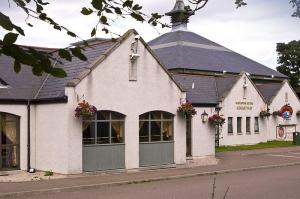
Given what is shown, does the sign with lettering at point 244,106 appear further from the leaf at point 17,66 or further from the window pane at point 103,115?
the leaf at point 17,66

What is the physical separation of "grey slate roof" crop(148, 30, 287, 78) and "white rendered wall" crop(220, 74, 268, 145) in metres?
9.30

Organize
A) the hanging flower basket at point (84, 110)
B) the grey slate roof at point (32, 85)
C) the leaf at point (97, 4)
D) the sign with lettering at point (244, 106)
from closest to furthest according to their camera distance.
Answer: the leaf at point (97, 4), the hanging flower basket at point (84, 110), the grey slate roof at point (32, 85), the sign with lettering at point (244, 106)

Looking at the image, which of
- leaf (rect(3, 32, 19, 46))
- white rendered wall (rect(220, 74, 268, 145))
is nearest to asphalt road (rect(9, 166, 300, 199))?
leaf (rect(3, 32, 19, 46))

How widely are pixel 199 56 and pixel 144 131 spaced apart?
30.2 m

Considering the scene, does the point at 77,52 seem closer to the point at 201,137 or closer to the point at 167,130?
the point at 167,130

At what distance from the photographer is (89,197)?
14.3m

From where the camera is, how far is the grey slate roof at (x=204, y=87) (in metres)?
28.2

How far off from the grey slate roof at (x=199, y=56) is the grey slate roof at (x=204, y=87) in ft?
32.3

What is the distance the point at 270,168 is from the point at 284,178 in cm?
411

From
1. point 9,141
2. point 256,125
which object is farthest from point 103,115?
point 256,125

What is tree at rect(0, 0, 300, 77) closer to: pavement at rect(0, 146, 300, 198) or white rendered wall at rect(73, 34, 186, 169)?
pavement at rect(0, 146, 300, 198)

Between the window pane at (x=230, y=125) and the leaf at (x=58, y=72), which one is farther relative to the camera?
the window pane at (x=230, y=125)

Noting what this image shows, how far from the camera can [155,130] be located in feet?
72.5

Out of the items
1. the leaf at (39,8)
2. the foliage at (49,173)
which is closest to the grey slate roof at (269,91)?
the foliage at (49,173)
